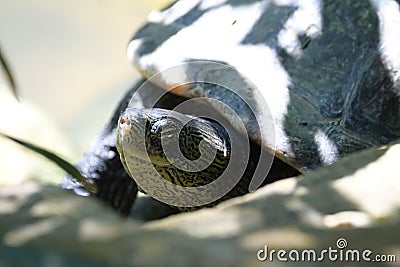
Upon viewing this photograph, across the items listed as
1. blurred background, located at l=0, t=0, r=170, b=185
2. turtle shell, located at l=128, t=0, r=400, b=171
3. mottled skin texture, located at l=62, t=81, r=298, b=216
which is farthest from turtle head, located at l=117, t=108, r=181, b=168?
blurred background, located at l=0, t=0, r=170, b=185

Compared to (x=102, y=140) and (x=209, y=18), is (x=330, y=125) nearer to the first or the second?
(x=209, y=18)

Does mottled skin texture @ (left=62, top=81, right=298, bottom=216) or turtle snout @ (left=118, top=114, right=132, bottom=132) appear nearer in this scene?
turtle snout @ (left=118, top=114, right=132, bottom=132)

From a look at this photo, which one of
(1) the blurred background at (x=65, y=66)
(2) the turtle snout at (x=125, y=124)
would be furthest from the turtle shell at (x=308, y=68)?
(1) the blurred background at (x=65, y=66)

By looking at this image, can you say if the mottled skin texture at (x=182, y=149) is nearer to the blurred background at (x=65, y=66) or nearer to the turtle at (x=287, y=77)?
the turtle at (x=287, y=77)

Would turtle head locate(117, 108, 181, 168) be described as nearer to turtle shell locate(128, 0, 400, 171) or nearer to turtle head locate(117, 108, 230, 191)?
turtle head locate(117, 108, 230, 191)

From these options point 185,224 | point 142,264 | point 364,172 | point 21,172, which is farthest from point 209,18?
point 21,172
